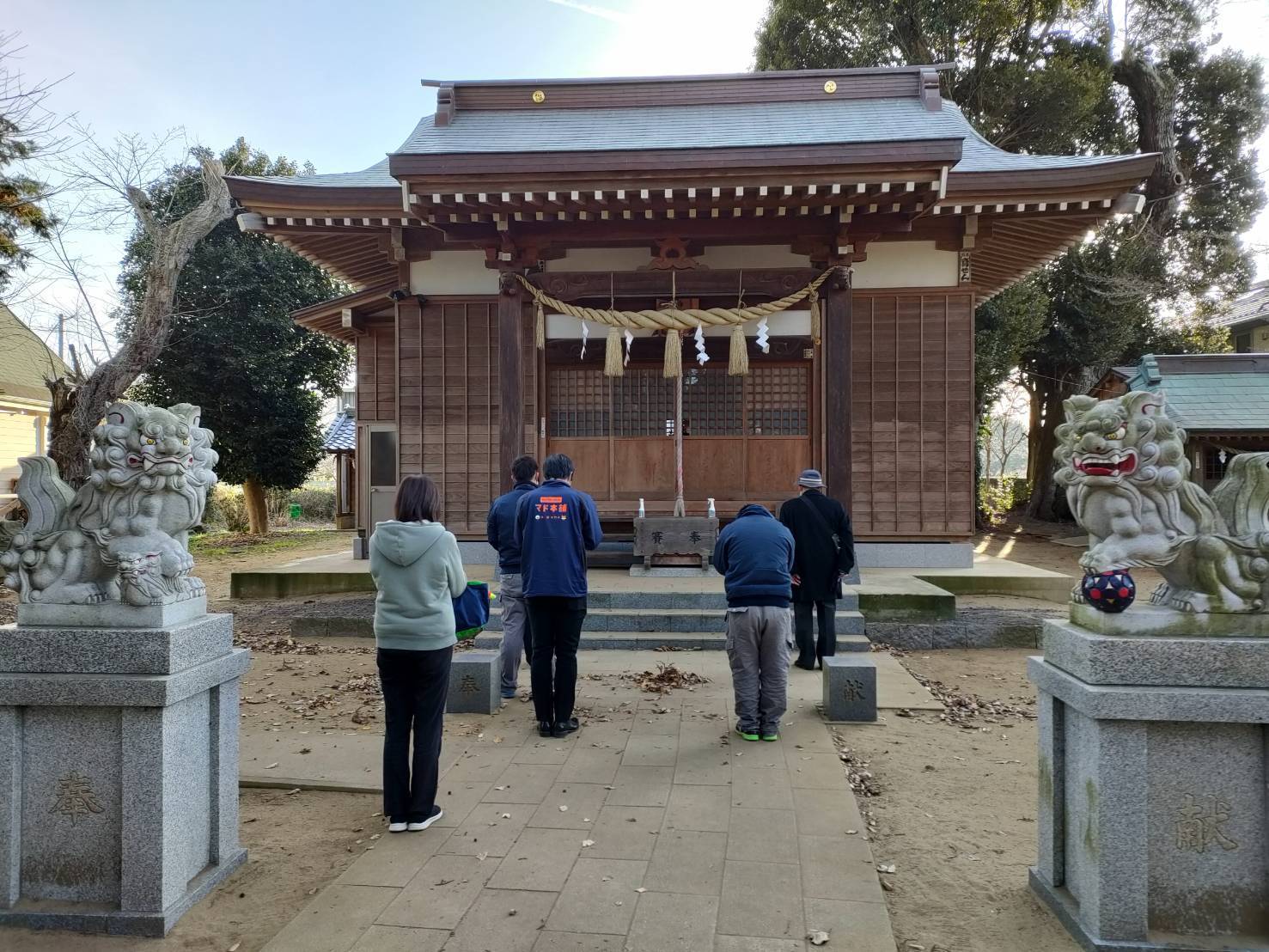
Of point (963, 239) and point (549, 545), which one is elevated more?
point (963, 239)

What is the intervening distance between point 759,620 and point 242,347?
1771 centimetres

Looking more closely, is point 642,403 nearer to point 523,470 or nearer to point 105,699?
point 523,470

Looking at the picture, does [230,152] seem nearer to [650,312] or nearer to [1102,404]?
[650,312]

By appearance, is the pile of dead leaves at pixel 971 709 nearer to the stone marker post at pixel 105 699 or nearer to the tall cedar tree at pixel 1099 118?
the stone marker post at pixel 105 699

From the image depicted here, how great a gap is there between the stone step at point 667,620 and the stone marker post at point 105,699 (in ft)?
15.3

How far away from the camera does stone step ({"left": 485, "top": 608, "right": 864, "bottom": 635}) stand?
765 cm

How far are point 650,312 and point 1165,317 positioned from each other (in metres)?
17.6

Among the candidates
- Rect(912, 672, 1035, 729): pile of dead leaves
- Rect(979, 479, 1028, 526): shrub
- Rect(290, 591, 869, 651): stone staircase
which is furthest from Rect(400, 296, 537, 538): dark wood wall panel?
Rect(979, 479, 1028, 526): shrub

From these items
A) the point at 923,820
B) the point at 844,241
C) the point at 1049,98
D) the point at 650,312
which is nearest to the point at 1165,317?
the point at 1049,98

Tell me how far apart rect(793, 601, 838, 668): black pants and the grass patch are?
48.2 feet

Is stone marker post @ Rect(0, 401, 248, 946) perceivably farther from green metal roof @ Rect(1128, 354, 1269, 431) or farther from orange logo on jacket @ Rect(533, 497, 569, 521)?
green metal roof @ Rect(1128, 354, 1269, 431)

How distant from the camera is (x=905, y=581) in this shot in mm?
9094

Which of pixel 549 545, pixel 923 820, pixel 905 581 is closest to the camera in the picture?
pixel 923 820

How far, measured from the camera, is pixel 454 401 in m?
10.7
